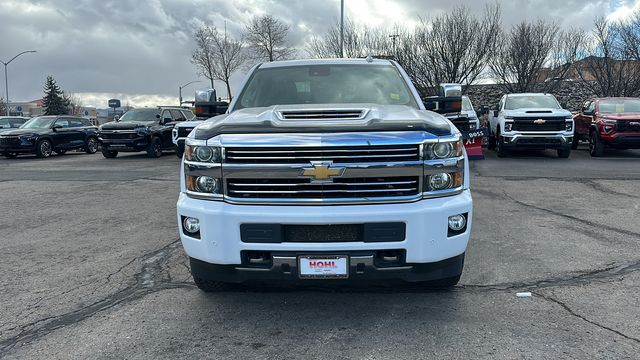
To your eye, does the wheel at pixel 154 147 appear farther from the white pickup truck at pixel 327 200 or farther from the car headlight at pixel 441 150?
the car headlight at pixel 441 150

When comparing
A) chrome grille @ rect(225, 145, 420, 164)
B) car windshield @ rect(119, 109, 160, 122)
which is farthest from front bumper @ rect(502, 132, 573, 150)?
car windshield @ rect(119, 109, 160, 122)

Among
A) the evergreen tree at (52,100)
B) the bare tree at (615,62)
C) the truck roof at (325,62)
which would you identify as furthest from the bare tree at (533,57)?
the evergreen tree at (52,100)

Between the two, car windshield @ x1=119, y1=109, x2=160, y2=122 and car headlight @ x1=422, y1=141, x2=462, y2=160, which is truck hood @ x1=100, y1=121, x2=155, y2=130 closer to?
car windshield @ x1=119, y1=109, x2=160, y2=122

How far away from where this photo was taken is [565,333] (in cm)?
333

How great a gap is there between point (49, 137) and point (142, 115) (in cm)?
401

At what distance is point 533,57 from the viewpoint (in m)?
24.4

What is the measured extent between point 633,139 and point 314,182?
14.0 meters

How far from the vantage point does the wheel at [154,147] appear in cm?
1741

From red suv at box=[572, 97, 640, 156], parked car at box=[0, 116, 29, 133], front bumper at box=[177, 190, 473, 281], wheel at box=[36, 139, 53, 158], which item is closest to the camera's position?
→ front bumper at box=[177, 190, 473, 281]

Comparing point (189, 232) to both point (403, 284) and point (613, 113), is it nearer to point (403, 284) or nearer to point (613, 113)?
point (403, 284)

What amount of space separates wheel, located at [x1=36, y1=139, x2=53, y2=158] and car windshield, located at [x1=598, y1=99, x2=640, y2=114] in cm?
1946

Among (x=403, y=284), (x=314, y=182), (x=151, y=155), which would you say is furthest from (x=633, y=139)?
(x=151, y=155)

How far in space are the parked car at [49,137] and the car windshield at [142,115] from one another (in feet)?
10.6

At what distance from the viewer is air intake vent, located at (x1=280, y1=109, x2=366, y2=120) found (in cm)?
356
